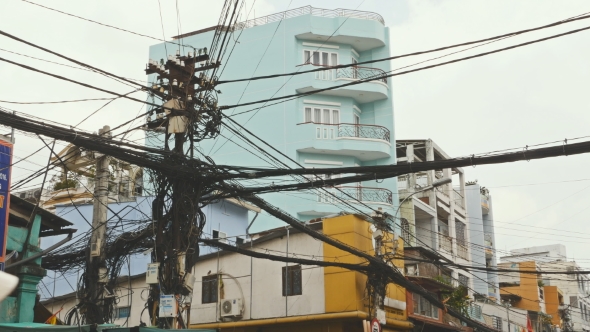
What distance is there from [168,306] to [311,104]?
76.1 feet

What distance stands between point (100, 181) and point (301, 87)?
19.9 meters

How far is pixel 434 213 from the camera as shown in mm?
37938

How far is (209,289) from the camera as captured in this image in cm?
2464

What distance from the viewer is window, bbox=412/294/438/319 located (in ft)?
85.0

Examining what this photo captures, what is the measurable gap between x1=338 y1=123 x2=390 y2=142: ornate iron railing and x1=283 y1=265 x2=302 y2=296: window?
1410 cm

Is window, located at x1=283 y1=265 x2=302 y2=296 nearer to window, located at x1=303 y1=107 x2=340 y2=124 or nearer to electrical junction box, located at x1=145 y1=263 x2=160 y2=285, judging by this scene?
electrical junction box, located at x1=145 y1=263 x2=160 y2=285

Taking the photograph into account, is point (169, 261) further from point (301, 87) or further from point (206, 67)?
point (301, 87)

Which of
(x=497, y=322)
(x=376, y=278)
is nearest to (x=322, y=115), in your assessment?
(x=497, y=322)

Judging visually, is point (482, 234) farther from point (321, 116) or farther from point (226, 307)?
point (226, 307)

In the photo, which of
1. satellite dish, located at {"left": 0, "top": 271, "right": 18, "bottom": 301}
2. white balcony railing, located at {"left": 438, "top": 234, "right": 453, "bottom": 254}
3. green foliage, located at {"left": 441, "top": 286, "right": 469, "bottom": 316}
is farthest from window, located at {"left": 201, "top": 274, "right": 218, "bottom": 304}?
satellite dish, located at {"left": 0, "top": 271, "right": 18, "bottom": 301}

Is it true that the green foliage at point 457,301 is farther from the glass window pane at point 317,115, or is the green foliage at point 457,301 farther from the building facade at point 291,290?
the glass window pane at point 317,115

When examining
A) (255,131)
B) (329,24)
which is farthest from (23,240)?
(329,24)

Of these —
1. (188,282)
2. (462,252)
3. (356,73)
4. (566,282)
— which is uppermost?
(356,73)

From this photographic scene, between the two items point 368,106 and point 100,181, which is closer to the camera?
point 100,181
